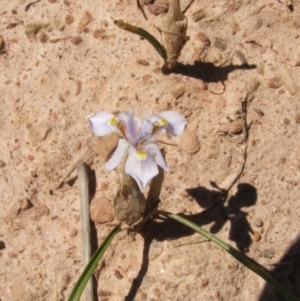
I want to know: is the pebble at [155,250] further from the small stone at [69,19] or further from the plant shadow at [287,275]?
the small stone at [69,19]

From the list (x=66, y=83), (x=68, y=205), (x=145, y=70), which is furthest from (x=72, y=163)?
(x=145, y=70)

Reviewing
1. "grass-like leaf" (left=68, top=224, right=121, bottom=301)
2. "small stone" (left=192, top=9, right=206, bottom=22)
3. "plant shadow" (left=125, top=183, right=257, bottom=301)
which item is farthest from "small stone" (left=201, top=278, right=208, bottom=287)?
"small stone" (left=192, top=9, right=206, bottom=22)

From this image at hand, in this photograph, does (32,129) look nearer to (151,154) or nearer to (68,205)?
(68,205)

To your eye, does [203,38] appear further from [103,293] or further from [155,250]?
[103,293]

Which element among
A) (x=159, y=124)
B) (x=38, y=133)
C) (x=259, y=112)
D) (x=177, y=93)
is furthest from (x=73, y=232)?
(x=259, y=112)

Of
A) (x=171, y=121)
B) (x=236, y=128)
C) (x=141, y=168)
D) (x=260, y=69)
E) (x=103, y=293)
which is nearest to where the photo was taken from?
(x=141, y=168)

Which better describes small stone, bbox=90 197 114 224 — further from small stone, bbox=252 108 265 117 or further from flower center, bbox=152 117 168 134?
small stone, bbox=252 108 265 117
